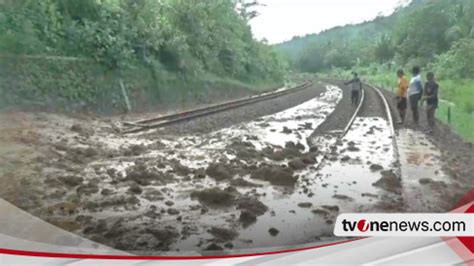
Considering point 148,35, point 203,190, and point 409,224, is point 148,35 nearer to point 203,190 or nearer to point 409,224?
point 203,190

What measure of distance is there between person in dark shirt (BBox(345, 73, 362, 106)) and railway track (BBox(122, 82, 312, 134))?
0.11 meters

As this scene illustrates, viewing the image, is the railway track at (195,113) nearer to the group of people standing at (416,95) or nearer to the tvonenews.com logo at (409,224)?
the group of people standing at (416,95)

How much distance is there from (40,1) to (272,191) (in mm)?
666

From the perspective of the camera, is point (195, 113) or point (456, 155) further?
point (195, 113)

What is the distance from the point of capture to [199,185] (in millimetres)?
872

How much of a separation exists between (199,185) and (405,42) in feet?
1.87

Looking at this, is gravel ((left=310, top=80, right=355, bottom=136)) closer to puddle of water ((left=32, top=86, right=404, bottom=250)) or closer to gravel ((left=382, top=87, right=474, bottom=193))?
puddle of water ((left=32, top=86, right=404, bottom=250))

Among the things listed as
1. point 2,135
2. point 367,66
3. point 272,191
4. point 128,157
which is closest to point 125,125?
point 128,157

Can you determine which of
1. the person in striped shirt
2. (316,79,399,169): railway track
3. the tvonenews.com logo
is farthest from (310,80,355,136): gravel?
the tvonenews.com logo

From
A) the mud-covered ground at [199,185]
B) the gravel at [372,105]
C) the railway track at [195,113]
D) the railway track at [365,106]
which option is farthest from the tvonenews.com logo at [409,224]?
the railway track at [195,113]

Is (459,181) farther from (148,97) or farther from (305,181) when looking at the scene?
(148,97)

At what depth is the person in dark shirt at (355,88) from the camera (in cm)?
92

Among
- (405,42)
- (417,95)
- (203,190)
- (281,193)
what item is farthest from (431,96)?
(203,190)

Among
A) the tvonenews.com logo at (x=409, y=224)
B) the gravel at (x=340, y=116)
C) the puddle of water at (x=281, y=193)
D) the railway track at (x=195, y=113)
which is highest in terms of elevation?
the railway track at (x=195, y=113)
